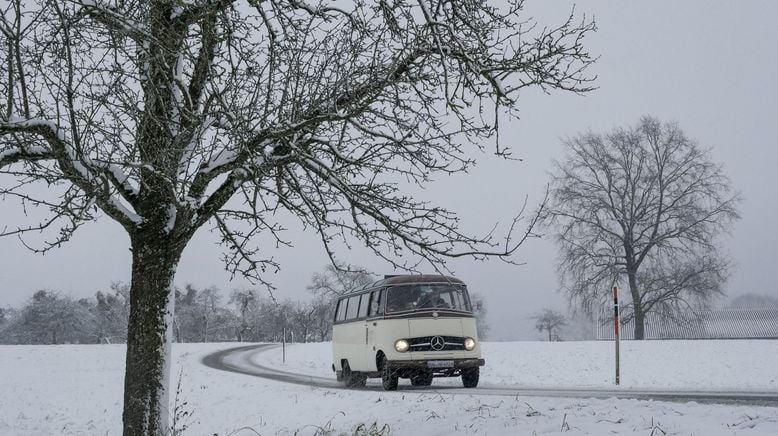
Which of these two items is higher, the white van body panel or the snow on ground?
the white van body panel

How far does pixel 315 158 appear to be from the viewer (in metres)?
7.59

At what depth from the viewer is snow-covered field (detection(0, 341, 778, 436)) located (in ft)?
21.5

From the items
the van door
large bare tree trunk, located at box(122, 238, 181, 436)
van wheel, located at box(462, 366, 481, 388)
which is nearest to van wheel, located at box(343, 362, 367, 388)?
the van door

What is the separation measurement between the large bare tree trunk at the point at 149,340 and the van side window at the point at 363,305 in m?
7.98

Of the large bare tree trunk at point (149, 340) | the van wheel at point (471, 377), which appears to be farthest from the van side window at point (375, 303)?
the large bare tree trunk at point (149, 340)

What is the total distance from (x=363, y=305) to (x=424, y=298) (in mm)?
1915

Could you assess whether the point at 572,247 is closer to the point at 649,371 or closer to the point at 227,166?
the point at 649,371

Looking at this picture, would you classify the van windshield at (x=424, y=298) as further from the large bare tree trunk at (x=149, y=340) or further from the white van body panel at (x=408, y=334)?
the large bare tree trunk at (x=149, y=340)

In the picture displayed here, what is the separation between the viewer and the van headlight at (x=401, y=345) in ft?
45.8

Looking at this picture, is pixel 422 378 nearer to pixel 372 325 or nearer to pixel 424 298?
pixel 372 325

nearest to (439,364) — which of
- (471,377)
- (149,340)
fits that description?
(471,377)

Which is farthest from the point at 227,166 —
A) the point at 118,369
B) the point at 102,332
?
the point at 102,332

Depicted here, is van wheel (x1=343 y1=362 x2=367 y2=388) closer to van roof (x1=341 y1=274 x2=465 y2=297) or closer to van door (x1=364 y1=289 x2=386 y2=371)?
van door (x1=364 y1=289 x2=386 y2=371)

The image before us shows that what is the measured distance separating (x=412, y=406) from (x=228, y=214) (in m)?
3.68
